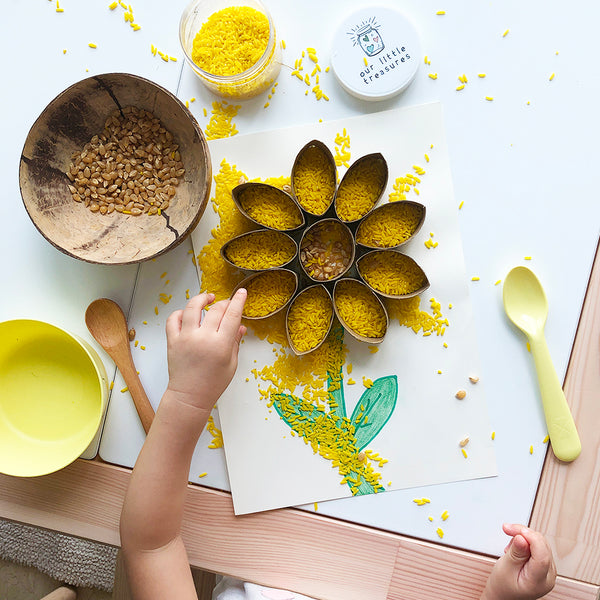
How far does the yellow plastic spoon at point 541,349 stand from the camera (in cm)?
83

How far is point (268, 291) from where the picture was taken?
0.85 meters

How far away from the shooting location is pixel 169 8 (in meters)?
0.90

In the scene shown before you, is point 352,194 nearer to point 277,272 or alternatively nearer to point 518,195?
point 277,272

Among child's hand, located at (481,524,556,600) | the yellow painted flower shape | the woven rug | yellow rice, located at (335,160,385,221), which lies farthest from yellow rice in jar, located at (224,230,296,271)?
the woven rug

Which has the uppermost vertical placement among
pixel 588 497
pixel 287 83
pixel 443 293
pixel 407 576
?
pixel 287 83

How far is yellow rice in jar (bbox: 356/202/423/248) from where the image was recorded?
0.84 m

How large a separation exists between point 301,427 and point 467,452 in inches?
10.6

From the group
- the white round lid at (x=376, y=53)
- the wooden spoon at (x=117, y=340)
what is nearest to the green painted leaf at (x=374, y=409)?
the wooden spoon at (x=117, y=340)

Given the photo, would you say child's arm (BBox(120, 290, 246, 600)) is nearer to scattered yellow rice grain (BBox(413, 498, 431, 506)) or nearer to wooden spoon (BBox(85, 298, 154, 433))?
wooden spoon (BBox(85, 298, 154, 433))

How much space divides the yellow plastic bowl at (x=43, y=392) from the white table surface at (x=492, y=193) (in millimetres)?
48

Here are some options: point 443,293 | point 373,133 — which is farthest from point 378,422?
point 373,133

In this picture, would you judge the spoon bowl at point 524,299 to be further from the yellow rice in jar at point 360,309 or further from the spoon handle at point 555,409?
the yellow rice in jar at point 360,309

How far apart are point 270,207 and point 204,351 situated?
0.83ft

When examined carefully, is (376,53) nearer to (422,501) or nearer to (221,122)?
(221,122)
